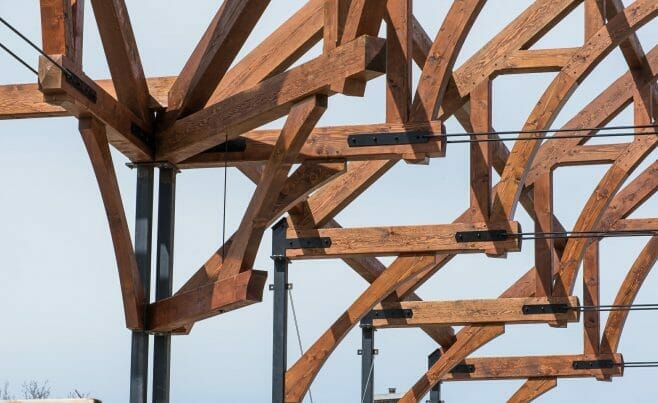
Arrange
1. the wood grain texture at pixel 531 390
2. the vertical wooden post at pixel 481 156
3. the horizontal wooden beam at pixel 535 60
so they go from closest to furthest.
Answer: the vertical wooden post at pixel 481 156
the horizontal wooden beam at pixel 535 60
the wood grain texture at pixel 531 390

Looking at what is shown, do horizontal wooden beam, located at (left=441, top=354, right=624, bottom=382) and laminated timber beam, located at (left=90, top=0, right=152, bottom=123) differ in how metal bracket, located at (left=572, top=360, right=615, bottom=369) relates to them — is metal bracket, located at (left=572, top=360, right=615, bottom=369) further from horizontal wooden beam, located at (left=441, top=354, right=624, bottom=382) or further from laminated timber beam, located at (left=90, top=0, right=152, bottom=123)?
laminated timber beam, located at (left=90, top=0, right=152, bottom=123)

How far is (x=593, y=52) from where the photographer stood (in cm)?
1039

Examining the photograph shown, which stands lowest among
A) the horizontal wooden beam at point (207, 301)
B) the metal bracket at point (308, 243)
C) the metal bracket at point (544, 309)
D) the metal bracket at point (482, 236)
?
the horizontal wooden beam at point (207, 301)

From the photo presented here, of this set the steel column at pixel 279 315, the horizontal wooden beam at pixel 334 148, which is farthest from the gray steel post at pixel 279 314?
the horizontal wooden beam at pixel 334 148

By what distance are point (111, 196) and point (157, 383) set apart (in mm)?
1166

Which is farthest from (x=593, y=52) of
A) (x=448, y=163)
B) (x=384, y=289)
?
Answer: (x=448, y=163)

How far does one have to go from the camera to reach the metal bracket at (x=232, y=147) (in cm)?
880

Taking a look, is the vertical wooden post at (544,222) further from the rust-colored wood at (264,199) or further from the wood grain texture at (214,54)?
the rust-colored wood at (264,199)

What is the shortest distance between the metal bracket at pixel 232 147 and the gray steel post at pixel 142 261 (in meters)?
0.47

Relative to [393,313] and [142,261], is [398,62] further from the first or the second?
[393,313]

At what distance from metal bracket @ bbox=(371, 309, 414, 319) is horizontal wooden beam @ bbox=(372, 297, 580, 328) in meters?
0.02

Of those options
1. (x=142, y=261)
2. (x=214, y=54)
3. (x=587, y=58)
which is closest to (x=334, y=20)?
(x=214, y=54)

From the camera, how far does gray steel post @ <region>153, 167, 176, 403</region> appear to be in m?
8.37

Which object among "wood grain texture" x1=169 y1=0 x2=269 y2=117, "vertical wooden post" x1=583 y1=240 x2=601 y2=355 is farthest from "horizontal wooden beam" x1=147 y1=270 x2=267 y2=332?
"vertical wooden post" x1=583 y1=240 x2=601 y2=355
